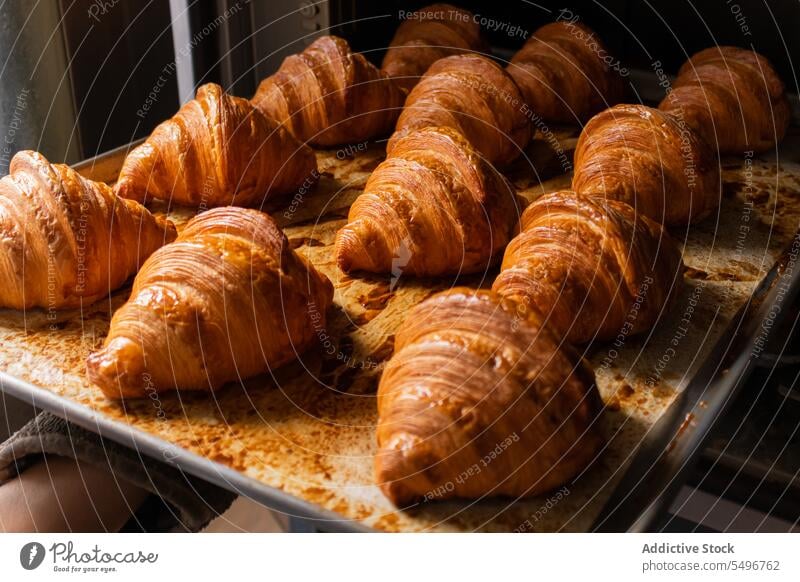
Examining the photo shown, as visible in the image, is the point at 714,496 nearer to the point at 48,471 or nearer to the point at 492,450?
the point at 492,450

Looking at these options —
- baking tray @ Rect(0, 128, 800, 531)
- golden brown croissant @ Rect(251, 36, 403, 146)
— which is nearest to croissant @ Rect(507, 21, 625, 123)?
golden brown croissant @ Rect(251, 36, 403, 146)

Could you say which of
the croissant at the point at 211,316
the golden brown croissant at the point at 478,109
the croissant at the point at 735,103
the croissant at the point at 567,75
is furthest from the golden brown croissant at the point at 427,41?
the croissant at the point at 211,316

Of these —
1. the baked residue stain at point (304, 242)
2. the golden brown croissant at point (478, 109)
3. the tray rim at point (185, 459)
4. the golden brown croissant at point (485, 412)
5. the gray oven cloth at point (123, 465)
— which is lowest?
the gray oven cloth at point (123, 465)

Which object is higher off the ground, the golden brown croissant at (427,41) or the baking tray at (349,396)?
the golden brown croissant at (427,41)

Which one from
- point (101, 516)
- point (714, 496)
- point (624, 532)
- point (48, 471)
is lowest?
point (714, 496)

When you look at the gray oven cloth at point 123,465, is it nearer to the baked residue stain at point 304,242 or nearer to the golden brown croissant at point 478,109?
the baked residue stain at point 304,242

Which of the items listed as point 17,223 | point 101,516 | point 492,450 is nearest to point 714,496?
point 492,450

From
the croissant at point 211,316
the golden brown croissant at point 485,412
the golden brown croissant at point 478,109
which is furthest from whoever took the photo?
the golden brown croissant at point 478,109

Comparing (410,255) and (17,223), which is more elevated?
(17,223)
